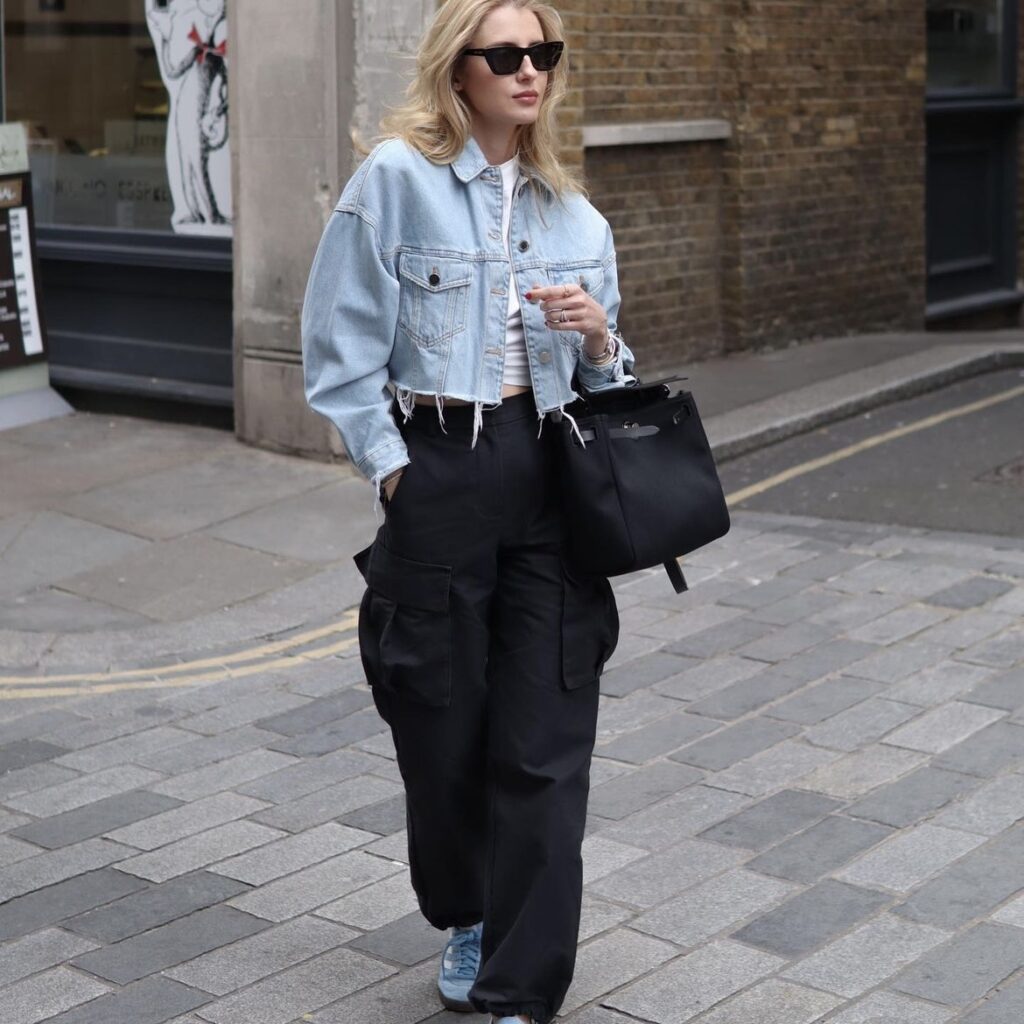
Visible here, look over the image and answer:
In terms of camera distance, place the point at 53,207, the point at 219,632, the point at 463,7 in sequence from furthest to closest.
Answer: the point at 53,207, the point at 219,632, the point at 463,7

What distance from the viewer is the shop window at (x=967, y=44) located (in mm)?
12969

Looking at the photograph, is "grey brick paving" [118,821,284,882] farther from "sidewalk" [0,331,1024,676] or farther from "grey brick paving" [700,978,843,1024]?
"sidewalk" [0,331,1024,676]

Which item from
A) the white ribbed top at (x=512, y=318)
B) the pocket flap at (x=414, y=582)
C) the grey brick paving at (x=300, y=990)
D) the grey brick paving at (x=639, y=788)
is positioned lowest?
the grey brick paving at (x=300, y=990)

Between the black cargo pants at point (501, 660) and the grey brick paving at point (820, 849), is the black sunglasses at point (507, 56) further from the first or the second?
the grey brick paving at point (820, 849)

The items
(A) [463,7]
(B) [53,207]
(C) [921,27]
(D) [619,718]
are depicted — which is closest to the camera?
(A) [463,7]

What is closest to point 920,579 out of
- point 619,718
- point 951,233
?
point 619,718

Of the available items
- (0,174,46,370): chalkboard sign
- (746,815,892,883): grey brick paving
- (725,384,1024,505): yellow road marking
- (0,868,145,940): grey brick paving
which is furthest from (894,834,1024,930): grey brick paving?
(0,174,46,370): chalkboard sign

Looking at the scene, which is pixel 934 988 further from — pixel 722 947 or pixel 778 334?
pixel 778 334

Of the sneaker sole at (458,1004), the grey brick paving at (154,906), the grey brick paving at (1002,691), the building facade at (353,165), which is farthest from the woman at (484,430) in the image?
the building facade at (353,165)

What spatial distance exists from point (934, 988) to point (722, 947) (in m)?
0.46

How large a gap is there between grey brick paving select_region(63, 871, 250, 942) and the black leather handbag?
139 centimetres

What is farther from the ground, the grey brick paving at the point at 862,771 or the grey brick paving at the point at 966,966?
the grey brick paving at the point at 862,771

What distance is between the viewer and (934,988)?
368cm

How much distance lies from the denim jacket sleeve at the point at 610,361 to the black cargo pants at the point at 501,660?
0.53 feet
